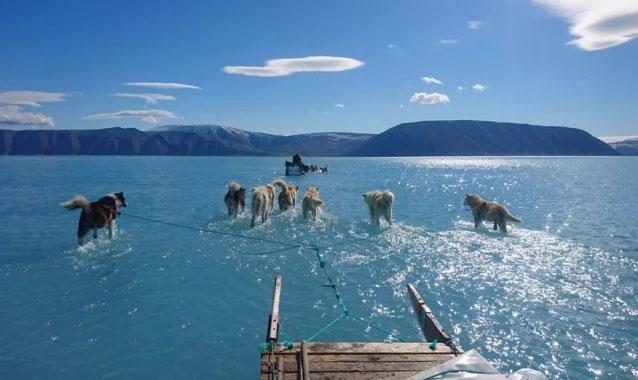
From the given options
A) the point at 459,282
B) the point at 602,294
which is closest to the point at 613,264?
the point at 602,294

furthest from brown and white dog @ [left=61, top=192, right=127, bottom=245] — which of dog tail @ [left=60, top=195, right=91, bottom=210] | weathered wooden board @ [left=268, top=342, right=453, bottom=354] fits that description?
weathered wooden board @ [left=268, top=342, right=453, bottom=354]

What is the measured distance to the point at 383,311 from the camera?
→ 1055 centimetres

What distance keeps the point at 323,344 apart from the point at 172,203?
29.1 meters

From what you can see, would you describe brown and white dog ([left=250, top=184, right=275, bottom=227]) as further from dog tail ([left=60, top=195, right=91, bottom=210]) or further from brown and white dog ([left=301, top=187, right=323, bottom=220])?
dog tail ([left=60, top=195, right=91, bottom=210])

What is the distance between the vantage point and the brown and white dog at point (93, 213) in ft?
57.1

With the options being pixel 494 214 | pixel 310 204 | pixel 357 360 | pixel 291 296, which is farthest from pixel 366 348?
pixel 494 214

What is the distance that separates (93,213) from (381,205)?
43.2 feet

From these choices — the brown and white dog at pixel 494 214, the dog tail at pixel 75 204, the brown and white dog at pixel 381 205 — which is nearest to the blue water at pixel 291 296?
the brown and white dog at pixel 381 205

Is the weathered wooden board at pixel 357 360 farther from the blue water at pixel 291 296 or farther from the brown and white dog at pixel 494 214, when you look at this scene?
the brown and white dog at pixel 494 214

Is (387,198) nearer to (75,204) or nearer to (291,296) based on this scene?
(291,296)

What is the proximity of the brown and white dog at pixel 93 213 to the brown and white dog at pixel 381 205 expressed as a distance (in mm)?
12343

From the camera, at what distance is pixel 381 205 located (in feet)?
70.0

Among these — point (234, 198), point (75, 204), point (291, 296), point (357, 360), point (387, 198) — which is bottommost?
point (291, 296)

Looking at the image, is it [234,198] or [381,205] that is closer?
[381,205]
